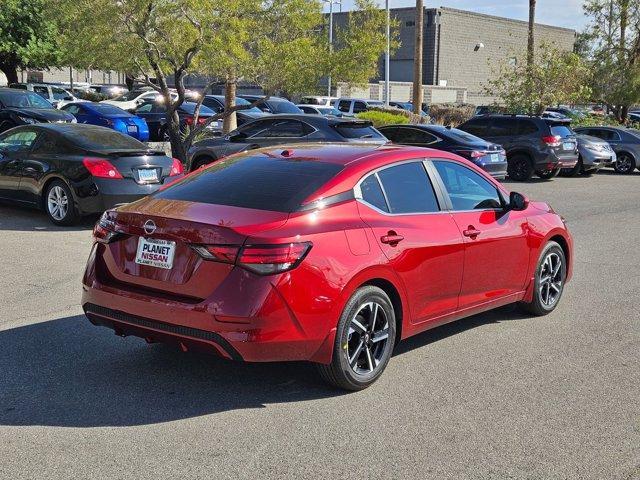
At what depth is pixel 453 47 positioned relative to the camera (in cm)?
6381

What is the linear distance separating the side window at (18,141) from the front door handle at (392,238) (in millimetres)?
8121

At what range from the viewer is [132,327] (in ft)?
16.3

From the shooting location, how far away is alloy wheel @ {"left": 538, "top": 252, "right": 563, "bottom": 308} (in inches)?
277

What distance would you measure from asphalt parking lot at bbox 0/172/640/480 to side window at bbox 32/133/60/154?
4688 millimetres

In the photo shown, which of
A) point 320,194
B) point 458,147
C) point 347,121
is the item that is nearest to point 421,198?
point 320,194

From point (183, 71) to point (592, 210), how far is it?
8.90 meters

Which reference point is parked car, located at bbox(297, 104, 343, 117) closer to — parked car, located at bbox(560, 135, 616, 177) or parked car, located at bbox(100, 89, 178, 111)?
parked car, located at bbox(100, 89, 178, 111)

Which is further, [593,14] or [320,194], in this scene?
[593,14]

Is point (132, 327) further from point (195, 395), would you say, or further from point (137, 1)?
point (137, 1)

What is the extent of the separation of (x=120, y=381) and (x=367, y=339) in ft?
5.35

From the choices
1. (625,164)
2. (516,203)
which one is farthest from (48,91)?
(516,203)

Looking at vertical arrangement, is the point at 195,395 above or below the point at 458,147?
below

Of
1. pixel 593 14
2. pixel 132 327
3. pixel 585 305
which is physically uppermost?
pixel 593 14

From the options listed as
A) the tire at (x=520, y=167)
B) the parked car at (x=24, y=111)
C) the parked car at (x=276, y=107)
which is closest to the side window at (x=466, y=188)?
the tire at (x=520, y=167)
